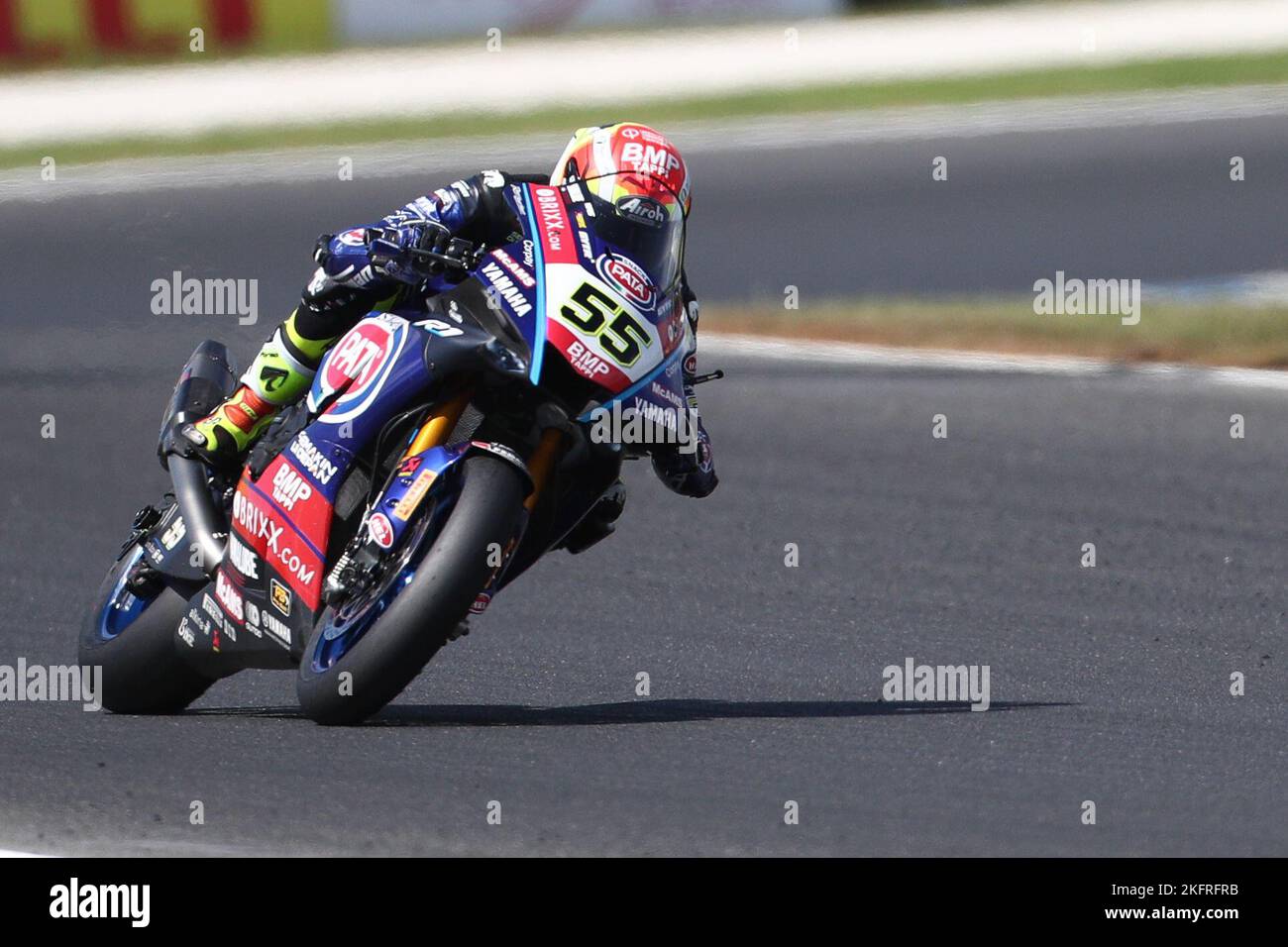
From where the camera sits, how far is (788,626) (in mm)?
7535

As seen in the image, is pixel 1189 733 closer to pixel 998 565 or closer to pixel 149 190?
pixel 998 565

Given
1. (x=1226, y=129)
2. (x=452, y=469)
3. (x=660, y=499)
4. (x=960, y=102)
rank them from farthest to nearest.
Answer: (x=960, y=102), (x=1226, y=129), (x=660, y=499), (x=452, y=469)

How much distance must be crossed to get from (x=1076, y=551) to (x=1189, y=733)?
99.7 inches

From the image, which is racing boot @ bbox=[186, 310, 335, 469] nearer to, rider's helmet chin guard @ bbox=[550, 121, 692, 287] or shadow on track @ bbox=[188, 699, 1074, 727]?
shadow on track @ bbox=[188, 699, 1074, 727]

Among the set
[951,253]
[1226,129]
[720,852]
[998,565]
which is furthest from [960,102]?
[720,852]

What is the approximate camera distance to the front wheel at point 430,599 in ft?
17.5

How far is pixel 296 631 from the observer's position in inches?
228

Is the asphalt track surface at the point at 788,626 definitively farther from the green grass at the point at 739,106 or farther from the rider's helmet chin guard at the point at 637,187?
the green grass at the point at 739,106

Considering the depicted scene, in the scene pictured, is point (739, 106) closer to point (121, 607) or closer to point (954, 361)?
point (954, 361)

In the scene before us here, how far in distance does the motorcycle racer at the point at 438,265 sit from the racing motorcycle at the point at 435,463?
0.15 ft

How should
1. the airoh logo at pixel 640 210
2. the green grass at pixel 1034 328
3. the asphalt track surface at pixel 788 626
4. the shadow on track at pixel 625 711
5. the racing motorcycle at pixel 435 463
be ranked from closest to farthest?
the asphalt track surface at pixel 788 626 → the racing motorcycle at pixel 435 463 → the airoh logo at pixel 640 210 → the shadow on track at pixel 625 711 → the green grass at pixel 1034 328

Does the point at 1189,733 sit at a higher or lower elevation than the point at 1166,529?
lower

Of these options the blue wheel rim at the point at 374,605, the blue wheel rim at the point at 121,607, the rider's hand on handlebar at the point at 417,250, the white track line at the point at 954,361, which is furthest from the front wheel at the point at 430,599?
the white track line at the point at 954,361

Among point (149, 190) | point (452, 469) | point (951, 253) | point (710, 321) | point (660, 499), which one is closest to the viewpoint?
point (452, 469)
